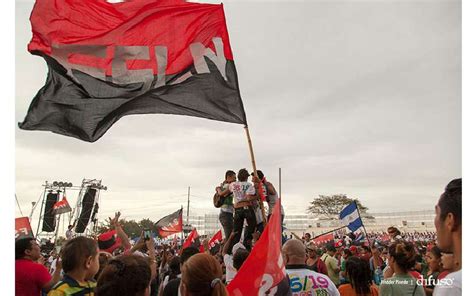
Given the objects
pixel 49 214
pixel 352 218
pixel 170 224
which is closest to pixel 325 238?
pixel 170 224

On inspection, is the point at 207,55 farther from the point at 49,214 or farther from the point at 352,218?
the point at 49,214

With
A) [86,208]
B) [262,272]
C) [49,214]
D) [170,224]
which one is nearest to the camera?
[262,272]

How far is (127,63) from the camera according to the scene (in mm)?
5309

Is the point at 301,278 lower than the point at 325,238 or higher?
higher

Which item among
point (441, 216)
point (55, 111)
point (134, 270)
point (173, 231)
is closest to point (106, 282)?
point (134, 270)

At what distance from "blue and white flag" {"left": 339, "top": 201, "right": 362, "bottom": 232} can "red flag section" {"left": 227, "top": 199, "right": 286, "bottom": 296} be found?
8483 millimetres

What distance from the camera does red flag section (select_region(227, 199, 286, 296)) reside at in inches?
135

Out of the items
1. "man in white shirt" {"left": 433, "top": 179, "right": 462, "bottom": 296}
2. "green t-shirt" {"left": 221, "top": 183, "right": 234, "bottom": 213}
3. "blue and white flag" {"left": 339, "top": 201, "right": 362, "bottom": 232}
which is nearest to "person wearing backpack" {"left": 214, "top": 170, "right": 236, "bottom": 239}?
"green t-shirt" {"left": 221, "top": 183, "right": 234, "bottom": 213}

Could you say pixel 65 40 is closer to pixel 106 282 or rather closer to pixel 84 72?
pixel 84 72

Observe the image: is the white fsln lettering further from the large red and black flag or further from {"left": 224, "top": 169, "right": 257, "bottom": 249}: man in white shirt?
{"left": 224, "top": 169, "right": 257, "bottom": 249}: man in white shirt

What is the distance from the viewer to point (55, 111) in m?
5.04

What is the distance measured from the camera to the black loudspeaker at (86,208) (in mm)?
28013

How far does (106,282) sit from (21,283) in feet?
7.54

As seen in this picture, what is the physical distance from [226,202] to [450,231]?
6340 mm
